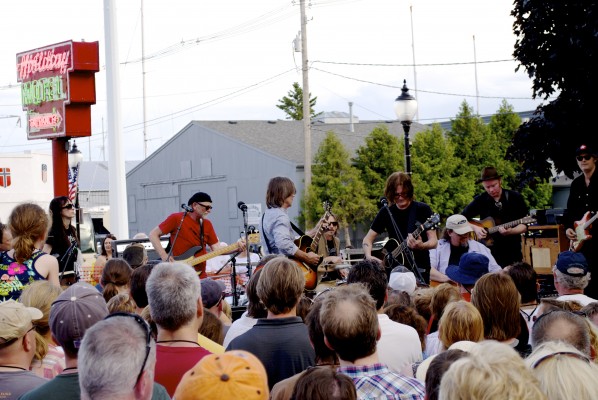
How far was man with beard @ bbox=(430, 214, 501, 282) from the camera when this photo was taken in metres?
9.23

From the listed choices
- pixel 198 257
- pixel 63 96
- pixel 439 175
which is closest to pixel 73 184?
pixel 63 96

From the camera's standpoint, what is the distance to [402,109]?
538 inches

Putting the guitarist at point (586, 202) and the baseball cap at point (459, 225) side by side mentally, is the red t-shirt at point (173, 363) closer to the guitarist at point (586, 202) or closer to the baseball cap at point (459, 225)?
the baseball cap at point (459, 225)

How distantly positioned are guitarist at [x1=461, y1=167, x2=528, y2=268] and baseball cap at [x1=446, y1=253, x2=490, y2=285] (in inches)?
111

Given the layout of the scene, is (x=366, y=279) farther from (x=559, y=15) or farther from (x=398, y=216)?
(x=559, y=15)

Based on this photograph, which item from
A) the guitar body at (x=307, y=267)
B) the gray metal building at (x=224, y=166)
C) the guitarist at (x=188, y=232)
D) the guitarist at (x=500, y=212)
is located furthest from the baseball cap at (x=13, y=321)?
the gray metal building at (x=224, y=166)

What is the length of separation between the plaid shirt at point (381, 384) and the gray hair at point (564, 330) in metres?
0.65

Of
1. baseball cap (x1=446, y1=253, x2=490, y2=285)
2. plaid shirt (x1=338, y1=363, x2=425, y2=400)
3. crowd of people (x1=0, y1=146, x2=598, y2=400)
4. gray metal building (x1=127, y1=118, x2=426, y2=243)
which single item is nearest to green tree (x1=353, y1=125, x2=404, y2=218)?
gray metal building (x1=127, y1=118, x2=426, y2=243)

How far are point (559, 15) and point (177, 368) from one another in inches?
398

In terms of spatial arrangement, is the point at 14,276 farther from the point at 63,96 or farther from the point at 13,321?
the point at 63,96

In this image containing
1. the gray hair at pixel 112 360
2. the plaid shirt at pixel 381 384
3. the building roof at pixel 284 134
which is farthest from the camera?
the building roof at pixel 284 134

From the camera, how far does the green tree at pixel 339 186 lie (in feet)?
125

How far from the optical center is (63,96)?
23.2 meters

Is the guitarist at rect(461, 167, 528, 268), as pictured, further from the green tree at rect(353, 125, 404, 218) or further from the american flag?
the green tree at rect(353, 125, 404, 218)
